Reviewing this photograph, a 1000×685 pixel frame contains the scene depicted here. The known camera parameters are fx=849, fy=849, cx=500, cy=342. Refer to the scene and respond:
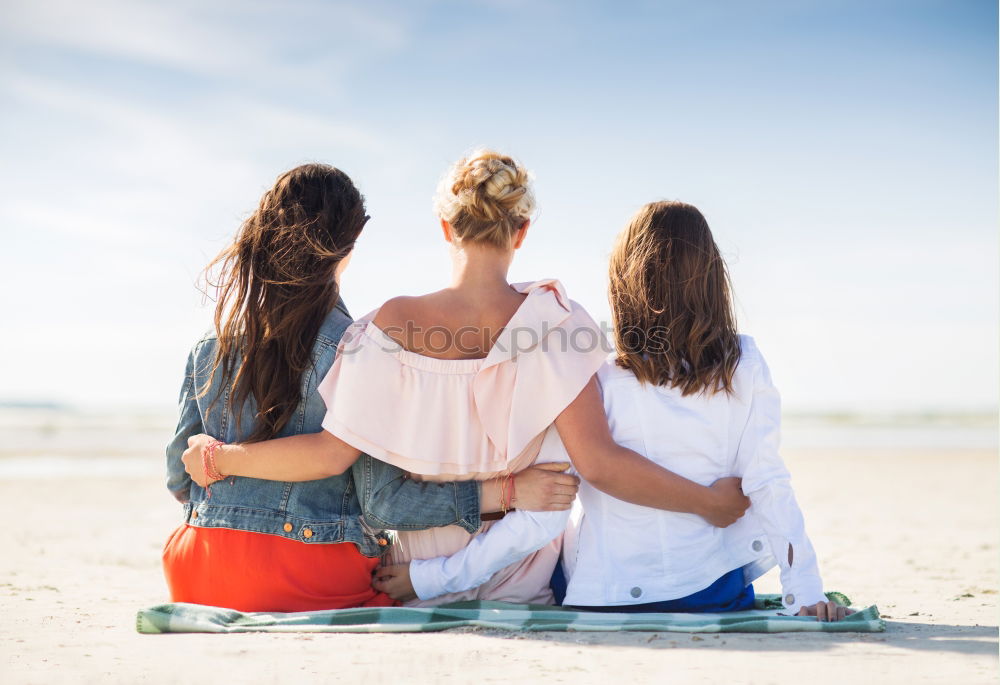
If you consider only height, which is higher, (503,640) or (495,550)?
(495,550)

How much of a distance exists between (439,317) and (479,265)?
0.80ft

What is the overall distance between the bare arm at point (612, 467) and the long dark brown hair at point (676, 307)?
0.90 feet

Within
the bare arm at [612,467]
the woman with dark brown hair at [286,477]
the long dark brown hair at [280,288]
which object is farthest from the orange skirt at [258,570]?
the bare arm at [612,467]

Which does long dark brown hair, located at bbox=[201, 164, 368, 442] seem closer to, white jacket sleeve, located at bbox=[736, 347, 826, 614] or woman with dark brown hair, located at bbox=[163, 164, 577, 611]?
woman with dark brown hair, located at bbox=[163, 164, 577, 611]

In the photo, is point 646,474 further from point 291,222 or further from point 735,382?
point 291,222

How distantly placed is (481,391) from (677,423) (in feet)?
2.45

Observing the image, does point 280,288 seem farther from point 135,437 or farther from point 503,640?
point 135,437

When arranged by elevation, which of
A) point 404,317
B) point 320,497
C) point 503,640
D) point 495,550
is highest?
point 404,317

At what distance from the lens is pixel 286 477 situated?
3.02 m

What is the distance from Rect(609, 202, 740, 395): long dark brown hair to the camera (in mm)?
3143

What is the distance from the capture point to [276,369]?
10.2 feet

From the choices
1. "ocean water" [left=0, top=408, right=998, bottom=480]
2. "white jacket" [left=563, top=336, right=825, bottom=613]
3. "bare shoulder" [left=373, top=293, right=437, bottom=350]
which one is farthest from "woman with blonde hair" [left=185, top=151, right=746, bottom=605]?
"ocean water" [left=0, top=408, right=998, bottom=480]

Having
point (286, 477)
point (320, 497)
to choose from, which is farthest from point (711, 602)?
point (286, 477)

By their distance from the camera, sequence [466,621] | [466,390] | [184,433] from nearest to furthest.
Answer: [466,621], [466,390], [184,433]
